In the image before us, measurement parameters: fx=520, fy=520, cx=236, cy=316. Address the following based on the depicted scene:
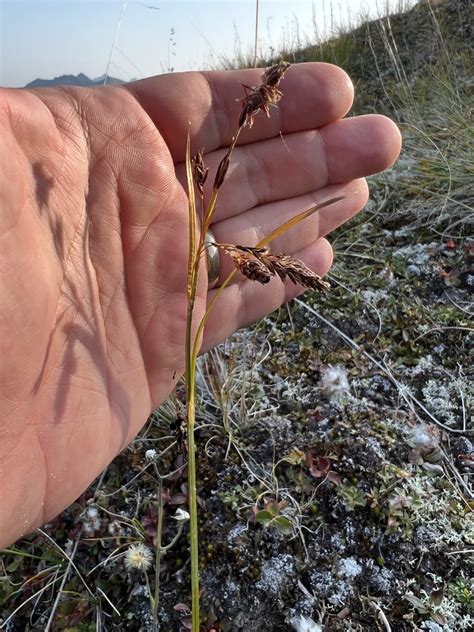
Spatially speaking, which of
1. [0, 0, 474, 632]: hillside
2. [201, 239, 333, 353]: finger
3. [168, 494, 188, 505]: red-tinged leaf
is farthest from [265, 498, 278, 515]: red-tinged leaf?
[201, 239, 333, 353]: finger

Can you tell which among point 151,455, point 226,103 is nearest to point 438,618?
point 151,455

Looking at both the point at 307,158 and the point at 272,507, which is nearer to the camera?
the point at 272,507

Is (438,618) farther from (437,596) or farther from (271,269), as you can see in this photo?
(271,269)

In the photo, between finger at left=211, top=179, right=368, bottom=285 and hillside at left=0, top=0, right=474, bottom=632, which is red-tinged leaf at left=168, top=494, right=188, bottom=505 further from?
finger at left=211, top=179, right=368, bottom=285

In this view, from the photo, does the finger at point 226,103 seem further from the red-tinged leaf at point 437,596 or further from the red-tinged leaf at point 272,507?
the red-tinged leaf at point 437,596

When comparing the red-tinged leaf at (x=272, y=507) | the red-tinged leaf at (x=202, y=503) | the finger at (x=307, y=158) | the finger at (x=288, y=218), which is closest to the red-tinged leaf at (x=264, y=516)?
the red-tinged leaf at (x=272, y=507)

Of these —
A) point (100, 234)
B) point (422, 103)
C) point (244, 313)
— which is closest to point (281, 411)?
point (244, 313)
